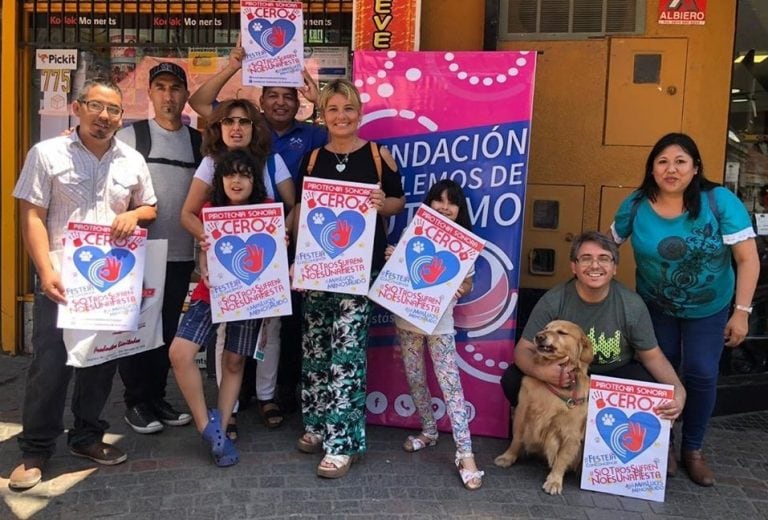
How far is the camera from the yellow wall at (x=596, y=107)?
4605mm

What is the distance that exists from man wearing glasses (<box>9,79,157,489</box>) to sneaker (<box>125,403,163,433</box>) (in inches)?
16.3

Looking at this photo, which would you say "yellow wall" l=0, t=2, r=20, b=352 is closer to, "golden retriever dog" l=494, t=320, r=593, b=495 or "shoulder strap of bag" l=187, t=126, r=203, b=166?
"shoulder strap of bag" l=187, t=126, r=203, b=166

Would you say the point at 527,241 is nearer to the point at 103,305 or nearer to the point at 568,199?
the point at 568,199

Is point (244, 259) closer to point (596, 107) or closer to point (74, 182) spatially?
point (74, 182)

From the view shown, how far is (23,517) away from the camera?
125 inches

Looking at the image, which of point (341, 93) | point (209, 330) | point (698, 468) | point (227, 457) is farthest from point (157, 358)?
point (698, 468)

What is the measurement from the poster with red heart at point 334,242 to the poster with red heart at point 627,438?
53.5 inches

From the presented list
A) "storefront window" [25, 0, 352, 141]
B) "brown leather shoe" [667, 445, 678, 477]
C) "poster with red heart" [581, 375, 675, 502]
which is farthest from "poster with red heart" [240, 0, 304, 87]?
"brown leather shoe" [667, 445, 678, 477]

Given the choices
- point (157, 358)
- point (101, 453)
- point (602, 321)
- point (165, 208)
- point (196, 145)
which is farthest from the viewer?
point (157, 358)

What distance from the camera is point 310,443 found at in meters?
3.81

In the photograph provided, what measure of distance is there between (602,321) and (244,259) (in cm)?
195

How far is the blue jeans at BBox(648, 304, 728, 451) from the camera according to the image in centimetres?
360

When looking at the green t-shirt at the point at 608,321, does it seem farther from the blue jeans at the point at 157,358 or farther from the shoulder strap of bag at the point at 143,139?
the shoulder strap of bag at the point at 143,139

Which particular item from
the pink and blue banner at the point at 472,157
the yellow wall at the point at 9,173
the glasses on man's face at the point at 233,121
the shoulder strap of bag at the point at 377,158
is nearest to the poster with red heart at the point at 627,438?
the pink and blue banner at the point at 472,157
